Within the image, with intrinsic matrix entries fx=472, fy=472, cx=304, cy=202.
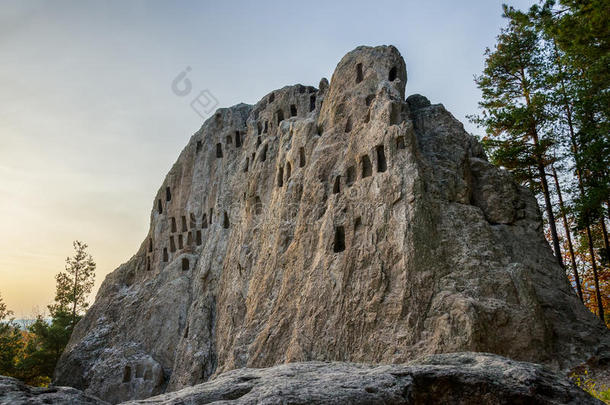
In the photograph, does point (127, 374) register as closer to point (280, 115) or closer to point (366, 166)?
point (280, 115)

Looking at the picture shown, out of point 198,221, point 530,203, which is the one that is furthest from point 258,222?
point 530,203

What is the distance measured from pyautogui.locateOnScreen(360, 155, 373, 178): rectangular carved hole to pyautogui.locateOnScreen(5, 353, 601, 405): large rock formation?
1615 cm

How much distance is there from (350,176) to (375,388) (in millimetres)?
17806

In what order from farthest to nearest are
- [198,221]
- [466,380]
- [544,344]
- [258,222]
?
[198,221], [258,222], [544,344], [466,380]

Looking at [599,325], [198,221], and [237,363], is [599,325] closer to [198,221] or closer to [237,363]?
[237,363]

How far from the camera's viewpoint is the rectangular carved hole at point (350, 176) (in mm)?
22562

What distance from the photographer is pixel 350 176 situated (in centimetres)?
2278

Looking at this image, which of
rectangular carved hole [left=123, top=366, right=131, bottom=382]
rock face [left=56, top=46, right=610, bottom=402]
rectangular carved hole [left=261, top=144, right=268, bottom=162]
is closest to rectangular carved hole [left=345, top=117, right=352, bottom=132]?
rock face [left=56, top=46, right=610, bottom=402]

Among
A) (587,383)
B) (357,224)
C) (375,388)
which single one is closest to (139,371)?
(357,224)

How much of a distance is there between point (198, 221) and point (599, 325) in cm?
2938

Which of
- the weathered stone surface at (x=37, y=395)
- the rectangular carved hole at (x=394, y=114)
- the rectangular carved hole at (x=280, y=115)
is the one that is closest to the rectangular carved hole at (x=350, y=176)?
the rectangular carved hole at (x=394, y=114)

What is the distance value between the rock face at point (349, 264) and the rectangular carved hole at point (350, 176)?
7 centimetres

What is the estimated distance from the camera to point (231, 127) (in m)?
40.8

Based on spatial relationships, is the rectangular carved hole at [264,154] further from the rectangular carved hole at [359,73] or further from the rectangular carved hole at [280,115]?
the rectangular carved hole at [359,73]
